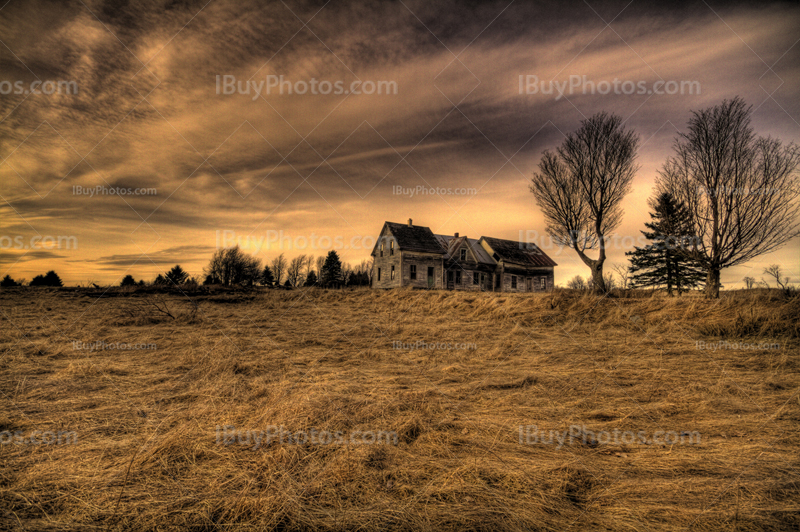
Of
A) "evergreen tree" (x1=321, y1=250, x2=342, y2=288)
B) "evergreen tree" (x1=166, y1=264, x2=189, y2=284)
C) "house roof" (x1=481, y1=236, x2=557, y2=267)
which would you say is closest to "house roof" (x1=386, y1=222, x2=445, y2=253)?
"house roof" (x1=481, y1=236, x2=557, y2=267)

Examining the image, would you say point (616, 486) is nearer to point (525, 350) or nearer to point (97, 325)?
point (525, 350)

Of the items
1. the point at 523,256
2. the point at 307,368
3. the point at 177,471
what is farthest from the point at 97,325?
the point at 523,256

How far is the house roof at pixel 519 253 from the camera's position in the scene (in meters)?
36.3

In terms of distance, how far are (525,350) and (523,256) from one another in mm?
31656

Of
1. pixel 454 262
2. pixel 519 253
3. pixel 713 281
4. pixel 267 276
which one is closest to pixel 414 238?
pixel 454 262

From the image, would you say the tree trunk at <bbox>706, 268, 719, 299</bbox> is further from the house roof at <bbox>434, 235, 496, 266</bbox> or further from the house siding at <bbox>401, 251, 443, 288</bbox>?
the house roof at <bbox>434, 235, 496, 266</bbox>

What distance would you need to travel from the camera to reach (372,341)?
912 cm

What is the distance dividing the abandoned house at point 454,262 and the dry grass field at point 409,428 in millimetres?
22772

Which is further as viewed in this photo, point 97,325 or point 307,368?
point 97,325

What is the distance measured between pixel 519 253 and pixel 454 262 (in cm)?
861

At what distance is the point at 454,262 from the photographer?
3425 centimetres

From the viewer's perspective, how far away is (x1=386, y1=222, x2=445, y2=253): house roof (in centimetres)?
3159

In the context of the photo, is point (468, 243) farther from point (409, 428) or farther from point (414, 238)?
point (409, 428)

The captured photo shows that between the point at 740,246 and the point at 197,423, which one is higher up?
the point at 740,246
